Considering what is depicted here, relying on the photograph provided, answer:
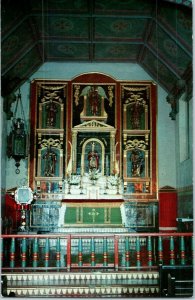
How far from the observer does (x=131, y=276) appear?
669 centimetres

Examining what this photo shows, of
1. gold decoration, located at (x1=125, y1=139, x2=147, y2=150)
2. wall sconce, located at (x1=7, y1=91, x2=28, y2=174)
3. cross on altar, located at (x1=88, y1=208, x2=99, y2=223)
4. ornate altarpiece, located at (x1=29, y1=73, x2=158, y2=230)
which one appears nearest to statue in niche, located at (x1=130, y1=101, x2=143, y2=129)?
ornate altarpiece, located at (x1=29, y1=73, x2=158, y2=230)

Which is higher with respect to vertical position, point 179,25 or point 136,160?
point 179,25

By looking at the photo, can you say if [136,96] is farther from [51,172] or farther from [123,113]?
[51,172]

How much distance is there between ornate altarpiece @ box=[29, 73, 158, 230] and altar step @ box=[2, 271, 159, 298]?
239 inches

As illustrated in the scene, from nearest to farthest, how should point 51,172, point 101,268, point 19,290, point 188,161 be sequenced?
point 19,290 < point 101,268 < point 188,161 < point 51,172

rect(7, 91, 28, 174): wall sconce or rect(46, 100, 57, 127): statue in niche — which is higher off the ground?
rect(46, 100, 57, 127): statue in niche

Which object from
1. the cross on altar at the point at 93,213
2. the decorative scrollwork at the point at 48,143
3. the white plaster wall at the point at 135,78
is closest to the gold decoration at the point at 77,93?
the white plaster wall at the point at 135,78

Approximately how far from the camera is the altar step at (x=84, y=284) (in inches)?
253

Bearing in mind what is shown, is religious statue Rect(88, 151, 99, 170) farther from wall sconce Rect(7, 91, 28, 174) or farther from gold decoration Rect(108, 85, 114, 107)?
wall sconce Rect(7, 91, 28, 174)

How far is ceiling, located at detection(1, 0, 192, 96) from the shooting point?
377 inches

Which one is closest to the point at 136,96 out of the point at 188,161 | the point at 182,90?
the point at 182,90

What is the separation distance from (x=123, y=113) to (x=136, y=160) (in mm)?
1633

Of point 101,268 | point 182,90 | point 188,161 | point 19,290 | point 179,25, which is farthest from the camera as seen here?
point 182,90

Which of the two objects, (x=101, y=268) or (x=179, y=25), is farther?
(x=179, y=25)
